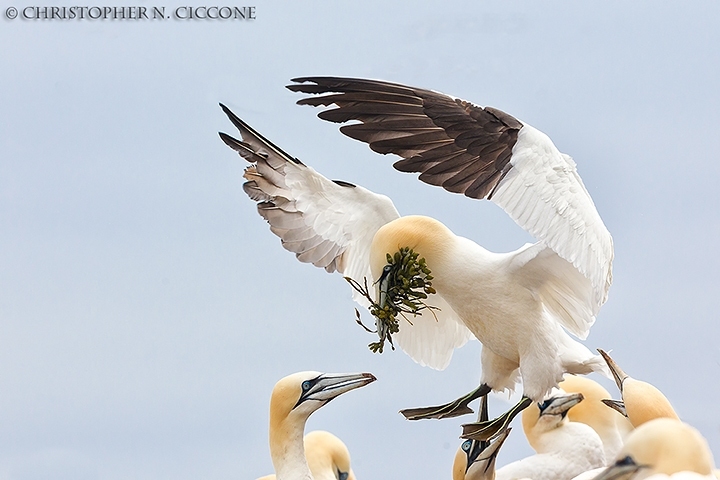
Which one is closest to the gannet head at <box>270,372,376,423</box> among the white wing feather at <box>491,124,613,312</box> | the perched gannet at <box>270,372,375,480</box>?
the perched gannet at <box>270,372,375,480</box>

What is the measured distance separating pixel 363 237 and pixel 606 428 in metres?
2.49

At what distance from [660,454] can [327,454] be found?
353 cm

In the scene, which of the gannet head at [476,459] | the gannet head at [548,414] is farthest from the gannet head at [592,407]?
the gannet head at [476,459]

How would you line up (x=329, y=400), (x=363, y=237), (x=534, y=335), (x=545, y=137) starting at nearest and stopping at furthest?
(x=545, y=137), (x=534, y=335), (x=329, y=400), (x=363, y=237)

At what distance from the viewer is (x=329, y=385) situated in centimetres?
555

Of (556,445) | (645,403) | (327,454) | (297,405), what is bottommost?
(556,445)

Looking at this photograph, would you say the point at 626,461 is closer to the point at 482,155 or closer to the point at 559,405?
the point at 482,155

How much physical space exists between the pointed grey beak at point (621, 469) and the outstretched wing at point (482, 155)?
110cm

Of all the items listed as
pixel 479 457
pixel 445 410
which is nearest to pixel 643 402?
pixel 445 410

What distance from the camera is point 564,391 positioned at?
718cm

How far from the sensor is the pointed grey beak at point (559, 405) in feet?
22.4

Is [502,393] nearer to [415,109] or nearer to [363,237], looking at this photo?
[363,237]

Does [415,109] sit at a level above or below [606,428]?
above

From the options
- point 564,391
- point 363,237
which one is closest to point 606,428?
point 564,391
